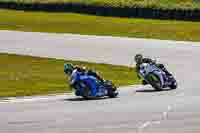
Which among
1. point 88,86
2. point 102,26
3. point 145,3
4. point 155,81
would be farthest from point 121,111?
point 145,3

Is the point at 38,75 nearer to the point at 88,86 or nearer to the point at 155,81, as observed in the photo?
the point at 155,81

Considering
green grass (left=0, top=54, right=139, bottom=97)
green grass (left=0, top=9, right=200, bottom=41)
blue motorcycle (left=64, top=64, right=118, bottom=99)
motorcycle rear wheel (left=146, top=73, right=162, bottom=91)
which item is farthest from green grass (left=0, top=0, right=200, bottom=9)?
blue motorcycle (left=64, top=64, right=118, bottom=99)

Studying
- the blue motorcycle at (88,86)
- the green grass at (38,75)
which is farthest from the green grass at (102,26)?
the blue motorcycle at (88,86)

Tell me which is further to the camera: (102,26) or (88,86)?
(102,26)

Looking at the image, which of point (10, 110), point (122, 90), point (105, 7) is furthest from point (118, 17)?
point (10, 110)

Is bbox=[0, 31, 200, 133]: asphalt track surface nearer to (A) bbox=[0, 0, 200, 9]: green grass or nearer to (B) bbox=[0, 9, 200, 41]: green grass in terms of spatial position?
(B) bbox=[0, 9, 200, 41]: green grass

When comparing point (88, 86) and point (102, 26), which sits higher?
point (88, 86)

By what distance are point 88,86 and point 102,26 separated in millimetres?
44556

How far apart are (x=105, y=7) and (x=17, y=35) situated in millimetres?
20132

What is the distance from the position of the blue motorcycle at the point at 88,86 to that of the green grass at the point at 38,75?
355cm

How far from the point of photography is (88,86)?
26.3 metres

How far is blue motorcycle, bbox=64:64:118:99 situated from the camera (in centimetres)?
2609

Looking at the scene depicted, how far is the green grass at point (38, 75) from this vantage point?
31.0 m

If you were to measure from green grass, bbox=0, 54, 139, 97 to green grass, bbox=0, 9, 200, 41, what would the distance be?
2053cm
